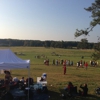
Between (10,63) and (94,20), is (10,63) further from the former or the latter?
(94,20)

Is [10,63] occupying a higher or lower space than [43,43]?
higher

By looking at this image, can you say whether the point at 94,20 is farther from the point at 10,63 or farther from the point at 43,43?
the point at 43,43

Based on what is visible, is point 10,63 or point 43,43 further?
point 43,43

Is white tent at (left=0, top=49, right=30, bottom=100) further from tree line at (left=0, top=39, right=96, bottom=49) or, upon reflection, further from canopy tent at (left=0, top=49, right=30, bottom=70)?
tree line at (left=0, top=39, right=96, bottom=49)

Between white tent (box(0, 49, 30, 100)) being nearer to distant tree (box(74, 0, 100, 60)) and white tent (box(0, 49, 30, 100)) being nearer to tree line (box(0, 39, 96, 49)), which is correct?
distant tree (box(74, 0, 100, 60))

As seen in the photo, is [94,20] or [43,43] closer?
[94,20]

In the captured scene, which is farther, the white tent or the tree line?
the tree line

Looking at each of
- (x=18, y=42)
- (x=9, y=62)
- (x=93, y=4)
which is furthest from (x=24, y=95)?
(x=18, y=42)

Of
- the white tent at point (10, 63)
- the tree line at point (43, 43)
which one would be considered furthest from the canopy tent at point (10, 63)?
the tree line at point (43, 43)

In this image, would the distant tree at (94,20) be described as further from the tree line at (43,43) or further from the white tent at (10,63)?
the tree line at (43,43)

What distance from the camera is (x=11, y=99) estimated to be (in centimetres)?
1141

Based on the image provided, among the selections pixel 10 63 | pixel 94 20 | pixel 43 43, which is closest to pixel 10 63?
pixel 10 63

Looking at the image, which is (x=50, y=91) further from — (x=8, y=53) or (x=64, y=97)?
(x=8, y=53)

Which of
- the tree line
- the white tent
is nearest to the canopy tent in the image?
the white tent
